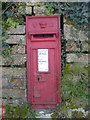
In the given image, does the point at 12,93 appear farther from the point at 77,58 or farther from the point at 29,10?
Result: the point at 29,10

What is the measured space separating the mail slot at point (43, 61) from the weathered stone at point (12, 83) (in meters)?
0.19

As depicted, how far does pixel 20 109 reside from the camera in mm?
4648

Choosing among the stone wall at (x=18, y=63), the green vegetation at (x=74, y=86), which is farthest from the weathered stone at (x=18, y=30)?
the green vegetation at (x=74, y=86)

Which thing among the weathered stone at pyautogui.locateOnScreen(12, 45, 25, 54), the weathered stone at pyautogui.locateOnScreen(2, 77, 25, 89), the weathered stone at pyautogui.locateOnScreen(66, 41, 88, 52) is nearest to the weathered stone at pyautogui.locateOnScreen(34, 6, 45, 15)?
the weathered stone at pyautogui.locateOnScreen(12, 45, 25, 54)

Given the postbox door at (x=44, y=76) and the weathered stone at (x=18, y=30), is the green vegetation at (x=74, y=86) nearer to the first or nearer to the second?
the postbox door at (x=44, y=76)

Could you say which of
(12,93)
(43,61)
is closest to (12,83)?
(12,93)

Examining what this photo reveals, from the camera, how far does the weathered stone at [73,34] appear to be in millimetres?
5699

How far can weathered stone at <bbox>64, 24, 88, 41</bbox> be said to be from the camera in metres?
5.70

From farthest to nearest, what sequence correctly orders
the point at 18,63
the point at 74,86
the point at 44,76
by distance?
the point at 18,63
the point at 44,76
the point at 74,86

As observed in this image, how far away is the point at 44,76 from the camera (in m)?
5.67

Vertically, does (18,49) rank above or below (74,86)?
above

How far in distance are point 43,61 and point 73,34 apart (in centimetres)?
98

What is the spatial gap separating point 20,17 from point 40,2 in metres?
0.61

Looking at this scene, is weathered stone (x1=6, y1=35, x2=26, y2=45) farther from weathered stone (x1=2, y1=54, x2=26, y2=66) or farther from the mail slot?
weathered stone (x1=2, y1=54, x2=26, y2=66)
